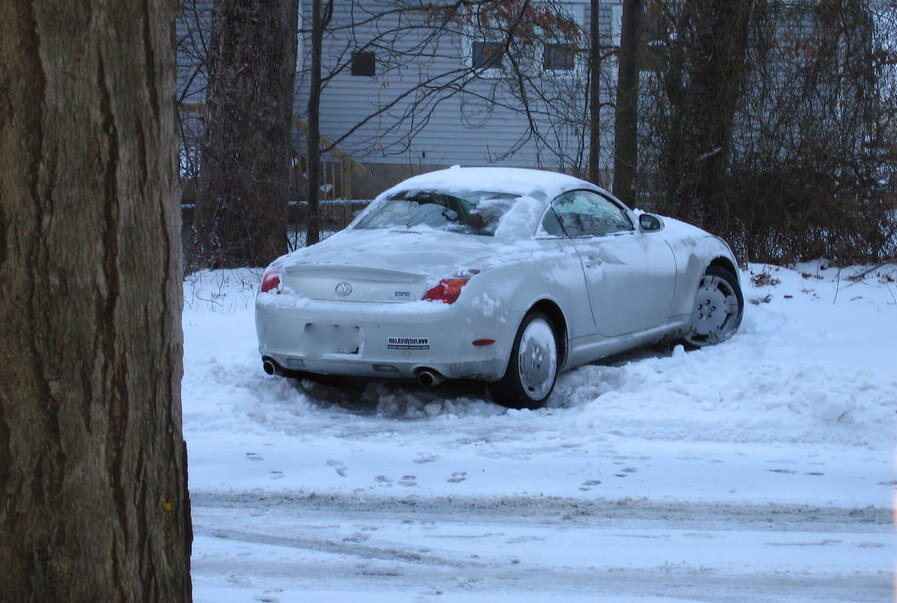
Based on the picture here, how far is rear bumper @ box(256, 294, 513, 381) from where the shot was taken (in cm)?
679

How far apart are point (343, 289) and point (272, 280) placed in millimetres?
622

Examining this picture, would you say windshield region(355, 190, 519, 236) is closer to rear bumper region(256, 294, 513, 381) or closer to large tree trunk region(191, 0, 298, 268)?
rear bumper region(256, 294, 513, 381)

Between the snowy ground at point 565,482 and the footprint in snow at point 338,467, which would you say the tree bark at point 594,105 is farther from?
the footprint in snow at point 338,467

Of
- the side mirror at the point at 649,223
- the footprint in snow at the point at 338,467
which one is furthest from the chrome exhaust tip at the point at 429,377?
the side mirror at the point at 649,223

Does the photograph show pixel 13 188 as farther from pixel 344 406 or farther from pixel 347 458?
pixel 344 406

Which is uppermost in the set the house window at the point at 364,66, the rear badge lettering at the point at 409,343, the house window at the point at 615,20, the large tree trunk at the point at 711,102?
the house window at the point at 615,20

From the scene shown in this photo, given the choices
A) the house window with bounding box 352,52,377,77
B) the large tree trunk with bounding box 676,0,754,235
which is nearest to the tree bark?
the large tree trunk with bounding box 676,0,754,235

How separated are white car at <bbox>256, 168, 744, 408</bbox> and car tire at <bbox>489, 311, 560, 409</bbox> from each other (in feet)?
0.03

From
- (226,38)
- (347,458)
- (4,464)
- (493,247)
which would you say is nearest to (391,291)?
(493,247)

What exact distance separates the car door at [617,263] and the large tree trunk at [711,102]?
201 inches

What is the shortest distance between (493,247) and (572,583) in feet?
11.1

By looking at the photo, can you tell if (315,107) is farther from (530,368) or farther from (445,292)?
(445,292)

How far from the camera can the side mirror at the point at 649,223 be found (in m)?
8.65

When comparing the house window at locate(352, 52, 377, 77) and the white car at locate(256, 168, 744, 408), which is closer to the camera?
the white car at locate(256, 168, 744, 408)
